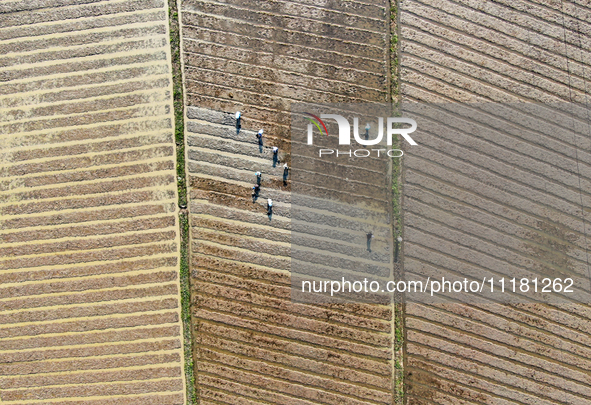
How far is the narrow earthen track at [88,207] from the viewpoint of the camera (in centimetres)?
987

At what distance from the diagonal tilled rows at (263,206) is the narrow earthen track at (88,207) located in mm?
855

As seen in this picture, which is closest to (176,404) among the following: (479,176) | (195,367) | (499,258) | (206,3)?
(195,367)

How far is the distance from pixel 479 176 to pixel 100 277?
1103 cm

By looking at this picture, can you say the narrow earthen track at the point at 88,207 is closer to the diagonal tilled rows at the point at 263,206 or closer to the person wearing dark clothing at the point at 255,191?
the diagonal tilled rows at the point at 263,206

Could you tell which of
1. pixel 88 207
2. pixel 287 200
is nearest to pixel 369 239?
pixel 287 200

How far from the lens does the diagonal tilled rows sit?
9.91 m

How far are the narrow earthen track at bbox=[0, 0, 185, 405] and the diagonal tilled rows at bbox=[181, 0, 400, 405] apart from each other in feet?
2.81

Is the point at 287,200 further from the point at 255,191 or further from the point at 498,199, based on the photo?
the point at 498,199

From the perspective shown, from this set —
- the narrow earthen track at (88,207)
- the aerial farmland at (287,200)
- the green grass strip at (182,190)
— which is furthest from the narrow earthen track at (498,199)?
the narrow earthen track at (88,207)

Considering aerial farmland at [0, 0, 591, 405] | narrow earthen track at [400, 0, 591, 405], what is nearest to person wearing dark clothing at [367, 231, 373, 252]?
aerial farmland at [0, 0, 591, 405]

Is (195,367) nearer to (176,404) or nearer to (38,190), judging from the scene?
(176,404)

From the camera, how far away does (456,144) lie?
10.5 metres

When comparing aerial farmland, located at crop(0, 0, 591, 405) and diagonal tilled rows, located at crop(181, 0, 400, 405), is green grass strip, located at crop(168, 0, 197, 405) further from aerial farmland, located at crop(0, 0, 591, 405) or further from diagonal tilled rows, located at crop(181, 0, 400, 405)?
diagonal tilled rows, located at crop(181, 0, 400, 405)

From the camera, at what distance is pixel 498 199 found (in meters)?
10.4
